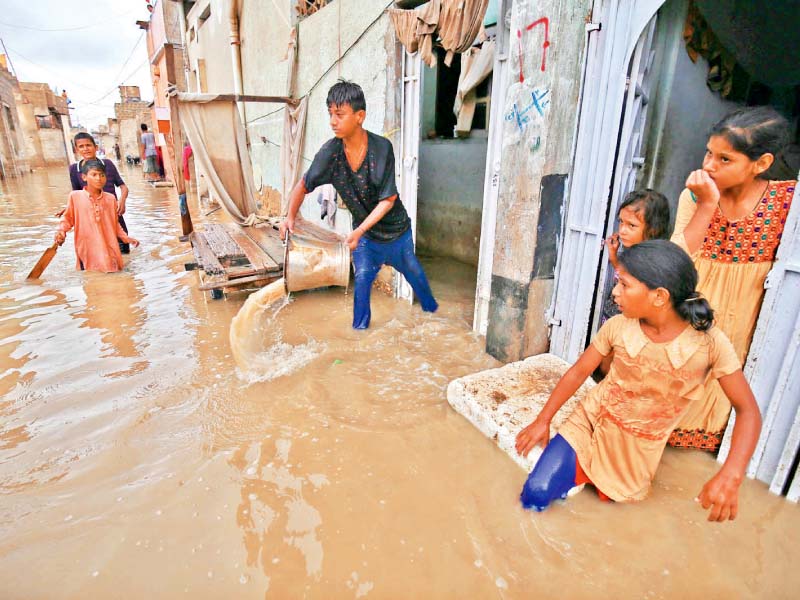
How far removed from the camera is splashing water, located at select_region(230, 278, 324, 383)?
3.10 metres

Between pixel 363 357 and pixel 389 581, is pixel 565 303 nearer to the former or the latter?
pixel 363 357

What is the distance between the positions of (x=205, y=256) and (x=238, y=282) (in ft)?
2.81

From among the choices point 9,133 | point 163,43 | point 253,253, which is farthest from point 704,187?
point 9,133

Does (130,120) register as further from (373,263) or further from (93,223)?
(373,263)

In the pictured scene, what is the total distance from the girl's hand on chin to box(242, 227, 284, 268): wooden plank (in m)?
3.89

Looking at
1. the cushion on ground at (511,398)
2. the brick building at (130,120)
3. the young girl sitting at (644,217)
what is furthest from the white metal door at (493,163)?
the brick building at (130,120)

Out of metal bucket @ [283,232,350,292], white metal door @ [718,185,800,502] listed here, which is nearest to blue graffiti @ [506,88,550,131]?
white metal door @ [718,185,800,502]

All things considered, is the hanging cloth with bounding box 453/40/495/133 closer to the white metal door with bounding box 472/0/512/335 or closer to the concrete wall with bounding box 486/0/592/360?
the white metal door with bounding box 472/0/512/335

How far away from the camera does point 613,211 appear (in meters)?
2.62

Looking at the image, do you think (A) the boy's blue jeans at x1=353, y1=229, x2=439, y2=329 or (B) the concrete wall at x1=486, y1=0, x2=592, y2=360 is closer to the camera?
(B) the concrete wall at x1=486, y1=0, x2=592, y2=360

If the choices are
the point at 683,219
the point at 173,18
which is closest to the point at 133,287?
the point at 683,219

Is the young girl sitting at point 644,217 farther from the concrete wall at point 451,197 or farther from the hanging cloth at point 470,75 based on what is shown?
the concrete wall at point 451,197

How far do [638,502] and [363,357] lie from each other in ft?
6.61

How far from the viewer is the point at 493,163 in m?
3.39
